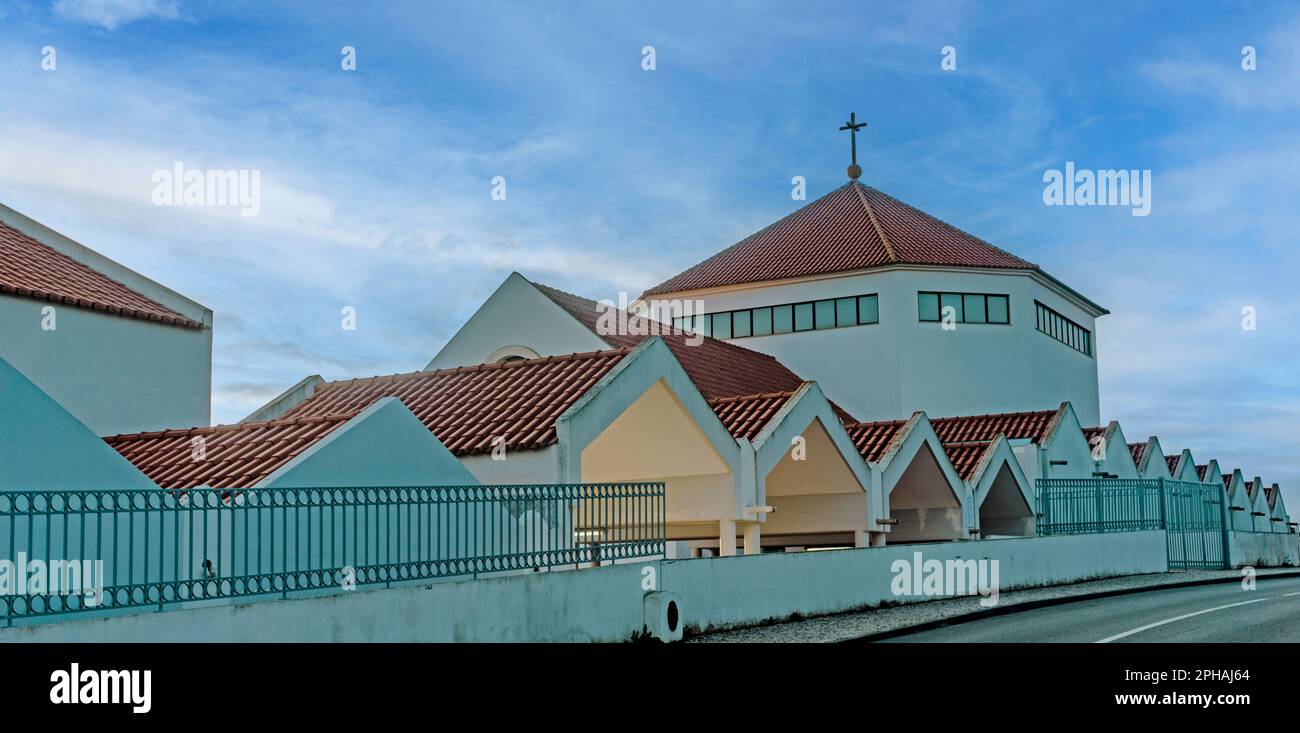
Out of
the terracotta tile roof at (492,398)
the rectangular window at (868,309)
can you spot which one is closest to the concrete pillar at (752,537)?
the terracotta tile roof at (492,398)

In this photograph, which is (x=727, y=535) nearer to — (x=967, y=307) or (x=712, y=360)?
(x=712, y=360)

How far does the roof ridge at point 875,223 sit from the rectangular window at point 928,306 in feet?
5.01

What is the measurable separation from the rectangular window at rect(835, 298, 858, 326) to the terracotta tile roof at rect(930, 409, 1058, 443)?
7630 mm

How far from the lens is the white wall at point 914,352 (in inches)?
1559

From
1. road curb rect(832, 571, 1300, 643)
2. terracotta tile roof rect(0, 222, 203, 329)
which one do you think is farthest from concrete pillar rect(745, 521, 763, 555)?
terracotta tile roof rect(0, 222, 203, 329)

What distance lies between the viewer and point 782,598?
1817 cm

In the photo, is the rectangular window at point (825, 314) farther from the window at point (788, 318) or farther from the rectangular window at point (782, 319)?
the rectangular window at point (782, 319)

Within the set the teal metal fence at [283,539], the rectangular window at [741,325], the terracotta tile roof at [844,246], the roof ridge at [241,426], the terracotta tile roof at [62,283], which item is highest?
the terracotta tile roof at [844,246]

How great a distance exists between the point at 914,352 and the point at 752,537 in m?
20.2

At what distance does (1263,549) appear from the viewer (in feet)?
123

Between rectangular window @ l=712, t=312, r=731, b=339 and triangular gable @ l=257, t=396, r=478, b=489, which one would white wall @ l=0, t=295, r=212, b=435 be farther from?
rectangular window @ l=712, t=312, r=731, b=339

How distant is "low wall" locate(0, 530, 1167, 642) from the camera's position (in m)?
10.0

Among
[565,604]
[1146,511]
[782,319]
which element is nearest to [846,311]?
[782,319]
